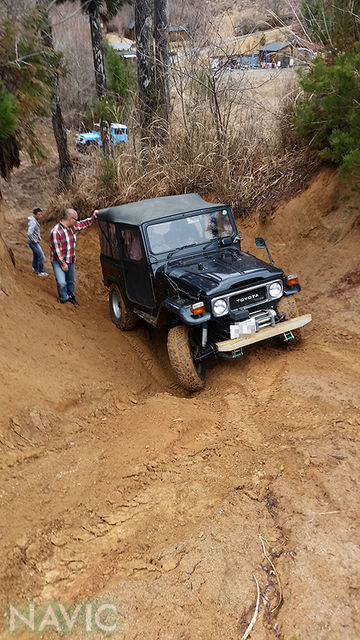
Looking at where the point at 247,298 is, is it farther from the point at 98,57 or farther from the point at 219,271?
the point at 98,57

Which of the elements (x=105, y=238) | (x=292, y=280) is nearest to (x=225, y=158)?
(x=105, y=238)

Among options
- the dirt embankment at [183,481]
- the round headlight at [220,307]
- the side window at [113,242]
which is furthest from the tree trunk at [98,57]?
the round headlight at [220,307]

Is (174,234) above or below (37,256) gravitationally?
above

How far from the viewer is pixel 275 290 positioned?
5.68m

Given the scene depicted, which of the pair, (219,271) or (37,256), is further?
(37,256)

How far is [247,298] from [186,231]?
4.73 ft

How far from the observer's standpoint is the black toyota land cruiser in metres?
5.36

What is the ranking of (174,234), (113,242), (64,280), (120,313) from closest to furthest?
(174,234), (113,242), (120,313), (64,280)

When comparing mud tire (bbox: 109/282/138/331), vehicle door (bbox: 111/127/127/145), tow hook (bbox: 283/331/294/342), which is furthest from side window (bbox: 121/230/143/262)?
vehicle door (bbox: 111/127/127/145)

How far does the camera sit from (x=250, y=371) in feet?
18.6

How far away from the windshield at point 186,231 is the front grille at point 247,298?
4.07ft

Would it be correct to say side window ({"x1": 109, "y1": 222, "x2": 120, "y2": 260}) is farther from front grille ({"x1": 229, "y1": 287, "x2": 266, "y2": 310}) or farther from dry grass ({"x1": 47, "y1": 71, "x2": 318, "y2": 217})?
dry grass ({"x1": 47, "y1": 71, "x2": 318, "y2": 217})

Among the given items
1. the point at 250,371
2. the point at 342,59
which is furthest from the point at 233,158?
the point at 250,371

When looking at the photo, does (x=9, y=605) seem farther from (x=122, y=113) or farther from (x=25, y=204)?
(x=25, y=204)
